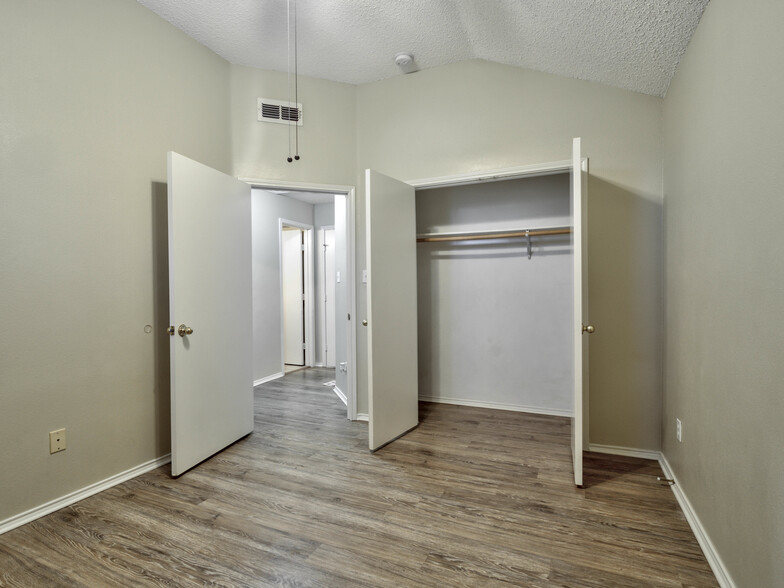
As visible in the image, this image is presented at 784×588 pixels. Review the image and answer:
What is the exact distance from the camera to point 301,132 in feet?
11.3

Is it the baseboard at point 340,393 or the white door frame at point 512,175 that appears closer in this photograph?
the white door frame at point 512,175

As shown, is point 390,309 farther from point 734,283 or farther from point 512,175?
point 734,283

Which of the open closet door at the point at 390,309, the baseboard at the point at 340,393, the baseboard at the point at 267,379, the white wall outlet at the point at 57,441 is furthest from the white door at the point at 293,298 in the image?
the white wall outlet at the point at 57,441

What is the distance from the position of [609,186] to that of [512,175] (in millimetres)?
662

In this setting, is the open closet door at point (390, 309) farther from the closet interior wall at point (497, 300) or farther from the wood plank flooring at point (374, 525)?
the closet interior wall at point (497, 300)

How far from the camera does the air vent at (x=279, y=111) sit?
3.34m

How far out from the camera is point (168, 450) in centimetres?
285

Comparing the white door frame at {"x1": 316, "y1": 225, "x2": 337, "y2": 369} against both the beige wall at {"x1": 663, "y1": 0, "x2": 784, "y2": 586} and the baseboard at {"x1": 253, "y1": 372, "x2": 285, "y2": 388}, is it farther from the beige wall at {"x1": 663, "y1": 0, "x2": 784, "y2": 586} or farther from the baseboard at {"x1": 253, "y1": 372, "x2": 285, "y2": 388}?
the beige wall at {"x1": 663, "y1": 0, "x2": 784, "y2": 586}

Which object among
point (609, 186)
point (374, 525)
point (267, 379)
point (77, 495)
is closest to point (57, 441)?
point (77, 495)

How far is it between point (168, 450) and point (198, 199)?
1.66 metres

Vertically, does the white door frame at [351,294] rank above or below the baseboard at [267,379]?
above

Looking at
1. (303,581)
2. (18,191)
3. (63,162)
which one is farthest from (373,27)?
(303,581)

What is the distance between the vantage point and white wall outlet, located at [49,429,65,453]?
2201 millimetres

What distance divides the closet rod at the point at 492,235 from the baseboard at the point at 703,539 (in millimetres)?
1925
